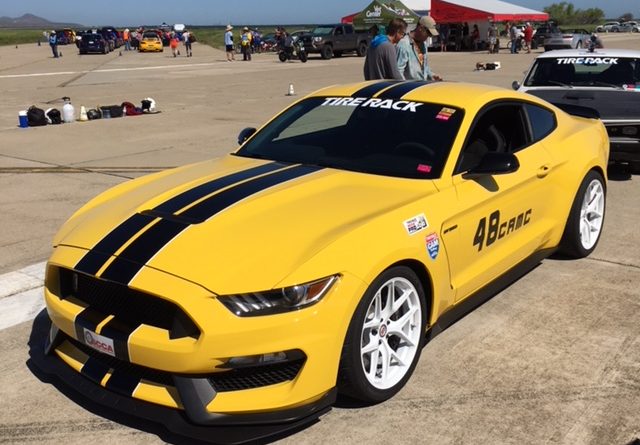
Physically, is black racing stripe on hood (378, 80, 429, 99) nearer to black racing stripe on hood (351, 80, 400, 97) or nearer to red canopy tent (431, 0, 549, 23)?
black racing stripe on hood (351, 80, 400, 97)

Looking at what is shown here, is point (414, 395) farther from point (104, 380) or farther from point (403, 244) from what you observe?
point (104, 380)

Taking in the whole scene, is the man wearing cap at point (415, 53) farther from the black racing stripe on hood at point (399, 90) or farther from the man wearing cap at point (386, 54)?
the black racing stripe on hood at point (399, 90)

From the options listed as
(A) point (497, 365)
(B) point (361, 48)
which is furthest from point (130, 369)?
(B) point (361, 48)

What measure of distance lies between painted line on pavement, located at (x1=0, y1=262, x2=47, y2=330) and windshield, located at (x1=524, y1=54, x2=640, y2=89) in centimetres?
684

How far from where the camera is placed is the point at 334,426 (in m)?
3.19

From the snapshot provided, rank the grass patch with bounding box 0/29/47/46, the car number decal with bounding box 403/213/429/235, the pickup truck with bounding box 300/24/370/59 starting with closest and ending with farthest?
the car number decal with bounding box 403/213/429/235, the pickup truck with bounding box 300/24/370/59, the grass patch with bounding box 0/29/47/46

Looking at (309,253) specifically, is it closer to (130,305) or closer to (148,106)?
(130,305)

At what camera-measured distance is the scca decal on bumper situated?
3.93m

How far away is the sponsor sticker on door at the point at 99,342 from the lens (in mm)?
2947

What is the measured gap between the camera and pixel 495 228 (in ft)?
13.4

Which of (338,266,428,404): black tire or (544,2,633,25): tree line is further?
(544,2,633,25): tree line

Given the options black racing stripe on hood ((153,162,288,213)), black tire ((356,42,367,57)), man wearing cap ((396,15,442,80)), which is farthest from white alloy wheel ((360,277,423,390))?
black tire ((356,42,367,57))

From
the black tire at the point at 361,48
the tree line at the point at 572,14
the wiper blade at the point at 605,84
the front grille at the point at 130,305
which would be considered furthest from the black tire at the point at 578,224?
the tree line at the point at 572,14

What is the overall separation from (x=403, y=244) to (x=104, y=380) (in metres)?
1.53
